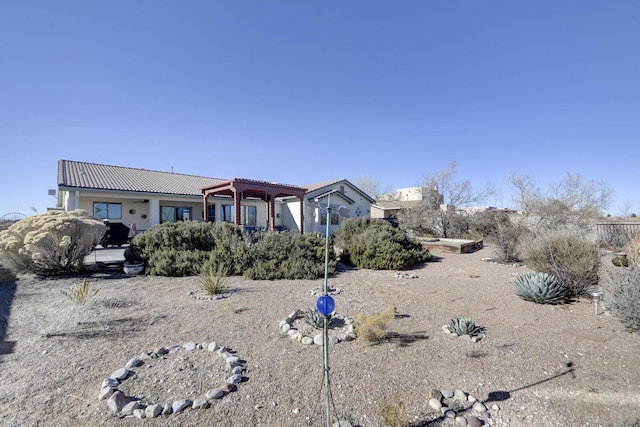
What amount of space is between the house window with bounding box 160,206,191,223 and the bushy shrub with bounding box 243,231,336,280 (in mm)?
11947

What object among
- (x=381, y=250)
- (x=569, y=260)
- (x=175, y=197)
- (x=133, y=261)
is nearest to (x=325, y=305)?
(x=569, y=260)

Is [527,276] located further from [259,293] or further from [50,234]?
[50,234]

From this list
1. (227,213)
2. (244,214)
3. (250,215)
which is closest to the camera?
(227,213)

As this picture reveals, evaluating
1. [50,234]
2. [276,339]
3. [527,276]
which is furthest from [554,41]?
[50,234]

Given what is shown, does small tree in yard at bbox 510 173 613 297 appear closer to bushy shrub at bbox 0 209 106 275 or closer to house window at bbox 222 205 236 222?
bushy shrub at bbox 0 209 106 275

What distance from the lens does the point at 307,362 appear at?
3361 millimetres

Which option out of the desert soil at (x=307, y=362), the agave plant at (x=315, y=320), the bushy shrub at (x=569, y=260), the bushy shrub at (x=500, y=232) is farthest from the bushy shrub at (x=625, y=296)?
the bushy shrub at (x=500, y=232)

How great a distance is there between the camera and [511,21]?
8.62m

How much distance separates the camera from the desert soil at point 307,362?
253 centimetres

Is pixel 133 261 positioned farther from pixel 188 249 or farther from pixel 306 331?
pixel 306 331

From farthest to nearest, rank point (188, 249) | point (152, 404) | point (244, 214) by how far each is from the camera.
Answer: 1. point (244, 214)
2. point (188, 249)
3. point (152, 404)

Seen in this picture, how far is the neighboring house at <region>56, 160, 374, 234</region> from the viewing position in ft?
51.2

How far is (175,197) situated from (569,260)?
62.3ft

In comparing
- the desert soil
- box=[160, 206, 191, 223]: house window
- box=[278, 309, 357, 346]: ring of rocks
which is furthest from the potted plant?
box=[160, 206, 191, 223]: house window
